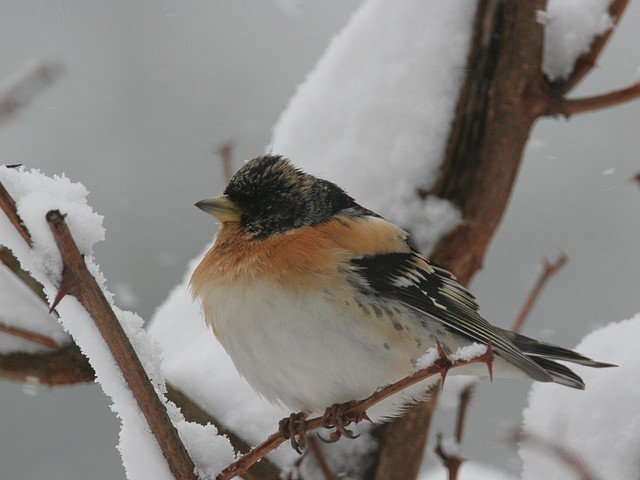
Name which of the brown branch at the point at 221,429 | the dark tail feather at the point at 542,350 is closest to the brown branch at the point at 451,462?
the dark tail feather at the point at 542,350

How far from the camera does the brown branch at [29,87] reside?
4.23 feet

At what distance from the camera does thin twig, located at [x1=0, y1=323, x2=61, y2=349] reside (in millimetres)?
2066

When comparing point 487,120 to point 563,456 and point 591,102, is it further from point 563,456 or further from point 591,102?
point 563,456

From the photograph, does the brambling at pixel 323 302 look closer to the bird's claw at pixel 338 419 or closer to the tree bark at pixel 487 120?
the bird's claw at pixel 338 419

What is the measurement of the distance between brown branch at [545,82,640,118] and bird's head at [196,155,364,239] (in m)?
0.75

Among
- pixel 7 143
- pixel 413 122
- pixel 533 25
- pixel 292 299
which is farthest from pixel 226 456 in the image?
pixel 7 143

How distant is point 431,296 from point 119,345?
1149mm

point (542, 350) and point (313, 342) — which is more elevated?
point (313, 342)

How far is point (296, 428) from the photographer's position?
6.88 ft

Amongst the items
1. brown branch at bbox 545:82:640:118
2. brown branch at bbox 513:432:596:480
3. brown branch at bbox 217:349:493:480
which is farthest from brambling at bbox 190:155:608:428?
brown branch at bbox 545:82:640:118

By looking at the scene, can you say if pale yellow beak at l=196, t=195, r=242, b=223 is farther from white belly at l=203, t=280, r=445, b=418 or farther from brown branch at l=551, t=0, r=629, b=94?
brown branch at l=551, t=0, r=629, b=94

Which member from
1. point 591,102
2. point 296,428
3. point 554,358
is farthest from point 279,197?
point 591,102

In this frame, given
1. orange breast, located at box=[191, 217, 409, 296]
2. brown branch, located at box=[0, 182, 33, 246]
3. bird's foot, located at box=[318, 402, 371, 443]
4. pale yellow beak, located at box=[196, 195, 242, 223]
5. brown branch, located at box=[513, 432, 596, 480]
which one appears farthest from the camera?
pale yellow beak, located at box=[196, 195, 242, 223]

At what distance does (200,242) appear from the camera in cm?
529
